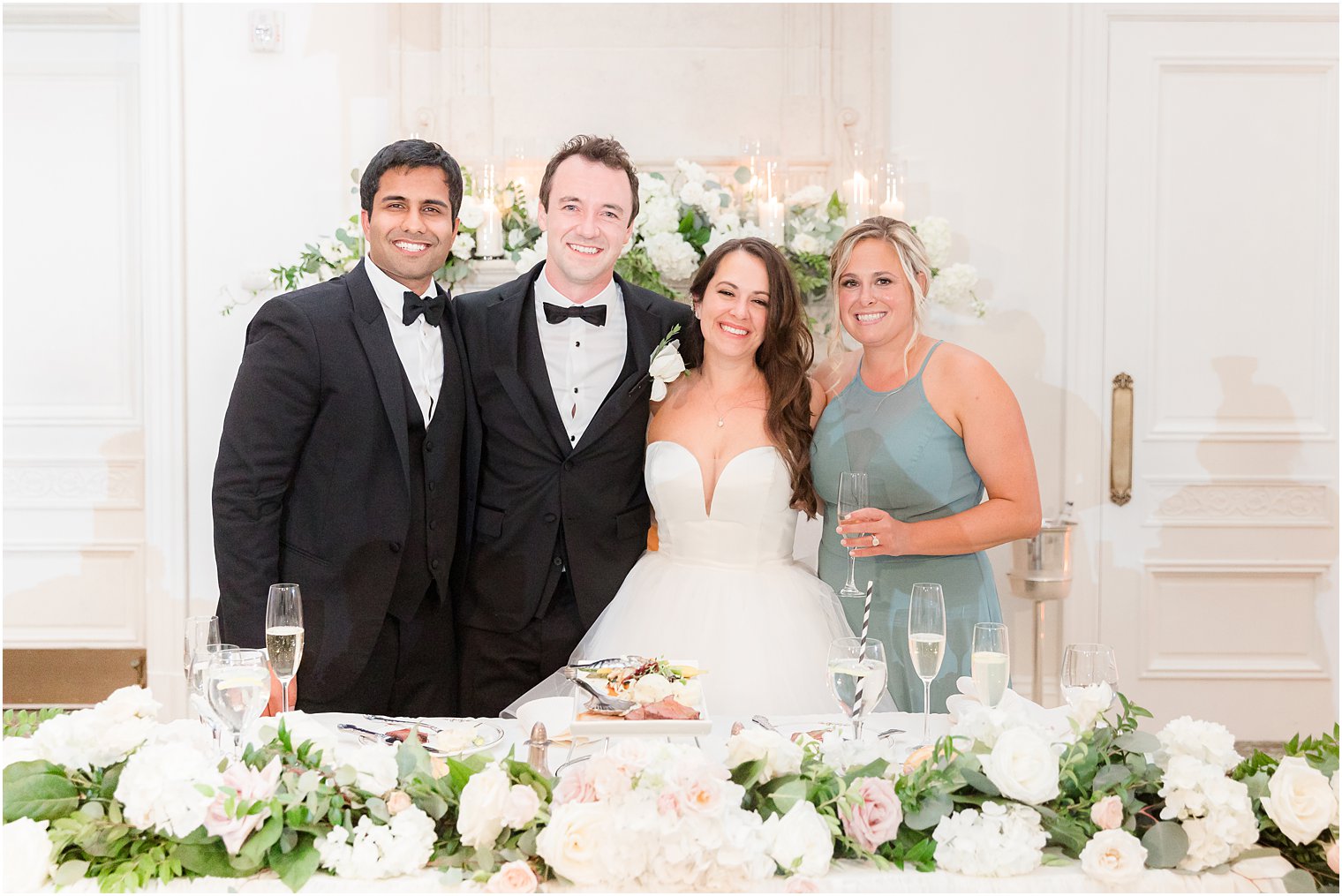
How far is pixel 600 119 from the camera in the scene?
403 centimetres

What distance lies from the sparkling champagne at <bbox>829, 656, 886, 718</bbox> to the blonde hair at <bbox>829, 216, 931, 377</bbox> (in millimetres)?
1291

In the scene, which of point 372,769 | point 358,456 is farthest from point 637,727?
point 358,456

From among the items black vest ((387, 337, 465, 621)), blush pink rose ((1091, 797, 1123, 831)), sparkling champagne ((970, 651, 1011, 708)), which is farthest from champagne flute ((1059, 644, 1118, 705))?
black vest ((387, 337, 465, 621))

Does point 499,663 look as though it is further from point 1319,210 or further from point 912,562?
point 1319,210

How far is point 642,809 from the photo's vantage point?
1285 millimetres

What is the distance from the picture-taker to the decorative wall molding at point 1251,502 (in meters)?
4.07

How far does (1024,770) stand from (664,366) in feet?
4.84

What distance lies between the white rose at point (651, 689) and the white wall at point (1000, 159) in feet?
8.59

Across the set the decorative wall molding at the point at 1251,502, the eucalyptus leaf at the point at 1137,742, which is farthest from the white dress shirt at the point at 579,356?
the decorative wall molding at the point at 1251,502

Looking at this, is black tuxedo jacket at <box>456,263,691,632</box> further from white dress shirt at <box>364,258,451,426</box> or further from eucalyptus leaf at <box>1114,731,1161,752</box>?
eucalyptus leaf at <box>1114,731,1161,752</box>

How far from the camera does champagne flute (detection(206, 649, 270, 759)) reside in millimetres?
1452

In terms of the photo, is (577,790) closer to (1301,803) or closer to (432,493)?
(1301,803)

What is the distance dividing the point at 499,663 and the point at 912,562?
3.62 ft

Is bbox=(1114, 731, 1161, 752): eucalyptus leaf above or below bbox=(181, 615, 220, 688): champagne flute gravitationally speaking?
below
